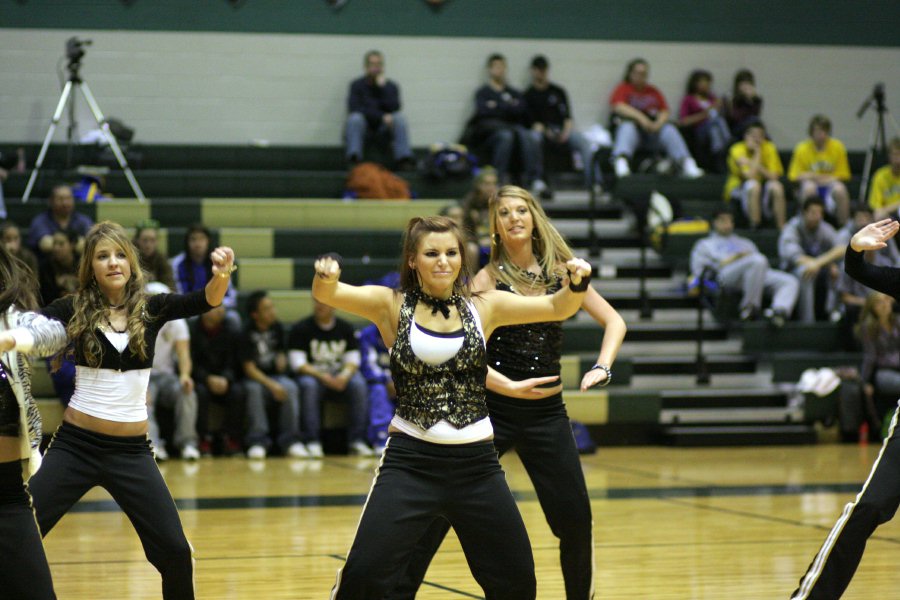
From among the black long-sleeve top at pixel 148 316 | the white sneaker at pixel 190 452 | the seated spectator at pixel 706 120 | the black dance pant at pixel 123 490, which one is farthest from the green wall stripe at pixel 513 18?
the black dance pant at pixel 123 490

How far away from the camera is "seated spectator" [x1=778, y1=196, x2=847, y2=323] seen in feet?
40.5

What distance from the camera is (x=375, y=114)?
13398mm

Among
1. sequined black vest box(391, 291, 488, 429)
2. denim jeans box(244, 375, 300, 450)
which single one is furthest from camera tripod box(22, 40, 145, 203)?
sequined black vest box(391, 291, 488, 429)

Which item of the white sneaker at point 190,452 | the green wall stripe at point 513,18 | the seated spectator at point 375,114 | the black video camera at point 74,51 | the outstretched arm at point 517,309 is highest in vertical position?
the green wall stripe at point 513,18

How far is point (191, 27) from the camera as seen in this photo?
45.1 feet

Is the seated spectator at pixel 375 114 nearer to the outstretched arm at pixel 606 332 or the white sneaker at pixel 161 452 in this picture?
the white sneaker at pixel 161 452

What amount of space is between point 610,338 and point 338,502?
11.9 ft

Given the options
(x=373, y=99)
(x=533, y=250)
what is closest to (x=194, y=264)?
(x=373, y=99)

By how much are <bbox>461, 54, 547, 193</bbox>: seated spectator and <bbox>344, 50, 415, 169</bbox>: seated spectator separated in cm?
91

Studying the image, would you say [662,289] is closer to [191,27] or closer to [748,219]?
[748,219]

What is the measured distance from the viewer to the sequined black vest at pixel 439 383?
378 centimetres

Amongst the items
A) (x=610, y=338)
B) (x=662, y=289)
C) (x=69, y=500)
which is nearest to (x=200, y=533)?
(x=69, y=500)

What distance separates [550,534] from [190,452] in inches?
159

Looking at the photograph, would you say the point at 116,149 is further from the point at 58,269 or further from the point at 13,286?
the point at 13,286
